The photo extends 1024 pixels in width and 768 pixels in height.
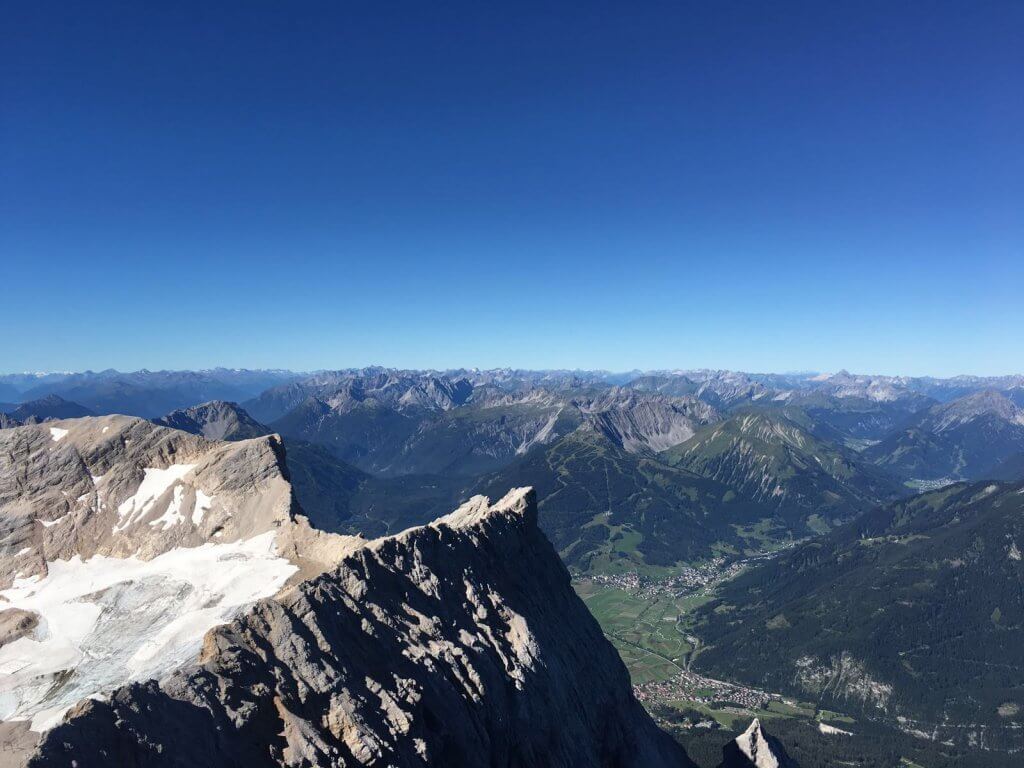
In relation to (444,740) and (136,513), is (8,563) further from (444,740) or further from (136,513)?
(444,740)

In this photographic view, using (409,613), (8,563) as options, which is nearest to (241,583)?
(409,613)

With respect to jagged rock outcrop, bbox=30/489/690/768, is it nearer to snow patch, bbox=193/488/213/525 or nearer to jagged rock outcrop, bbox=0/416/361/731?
jagged rock outcrop, bbox=0/416/361/731

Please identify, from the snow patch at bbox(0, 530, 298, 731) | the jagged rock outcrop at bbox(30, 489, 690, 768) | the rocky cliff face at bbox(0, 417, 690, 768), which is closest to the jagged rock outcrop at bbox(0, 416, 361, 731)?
the snow patch at bbox(0, 530, 298, 731)

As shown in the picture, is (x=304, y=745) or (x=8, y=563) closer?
(x=304, y=745)

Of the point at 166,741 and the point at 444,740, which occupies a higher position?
the point at 166,741

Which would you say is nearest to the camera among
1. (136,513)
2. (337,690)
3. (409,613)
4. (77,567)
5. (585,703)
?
(337,690)

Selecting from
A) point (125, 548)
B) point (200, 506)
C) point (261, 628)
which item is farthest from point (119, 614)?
point (261, 628)
